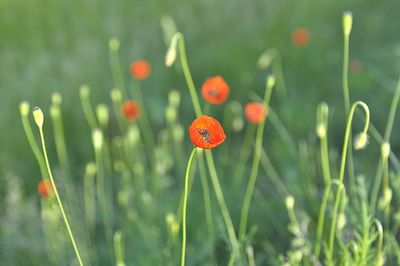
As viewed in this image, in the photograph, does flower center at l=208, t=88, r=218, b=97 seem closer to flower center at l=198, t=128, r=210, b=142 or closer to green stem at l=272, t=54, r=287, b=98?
flower center at l=198, t=128, r=210, b=142

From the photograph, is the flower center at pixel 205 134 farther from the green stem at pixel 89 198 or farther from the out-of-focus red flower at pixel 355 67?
the out-of-focus red flower at pixel 355 67

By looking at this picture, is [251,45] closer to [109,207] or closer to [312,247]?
[109,207]

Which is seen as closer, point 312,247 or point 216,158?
point 312,247

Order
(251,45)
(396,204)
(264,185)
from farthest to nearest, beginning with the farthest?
(251,45), (264,185), (396,204)

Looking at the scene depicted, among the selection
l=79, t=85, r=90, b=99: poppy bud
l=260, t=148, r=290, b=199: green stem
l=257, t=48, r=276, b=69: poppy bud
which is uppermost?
l=79, t=85, r=90, b=99: poppy bud

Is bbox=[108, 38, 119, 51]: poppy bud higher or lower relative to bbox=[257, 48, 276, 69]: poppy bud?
higher

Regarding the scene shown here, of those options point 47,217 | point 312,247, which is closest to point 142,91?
point 47,217

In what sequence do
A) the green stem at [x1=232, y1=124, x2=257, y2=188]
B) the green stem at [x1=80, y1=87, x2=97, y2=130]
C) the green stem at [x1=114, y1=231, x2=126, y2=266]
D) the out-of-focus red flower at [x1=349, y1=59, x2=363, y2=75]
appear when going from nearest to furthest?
the green stem at [x1=114, y1=231, x2=126, y2=266] < the green stem at [x1=232, y1=124, x2=257, y2=188] < the green stem at [x1=80, y1=87, x2=97, y2=130] < the out-of-focus red flower at [x1=349, y1=59, x2=363, y2=75]

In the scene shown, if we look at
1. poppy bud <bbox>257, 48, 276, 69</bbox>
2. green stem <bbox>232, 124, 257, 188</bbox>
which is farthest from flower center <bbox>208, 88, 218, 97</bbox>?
poppy bud <bbox>257, 48, 276, 69</bbox>
